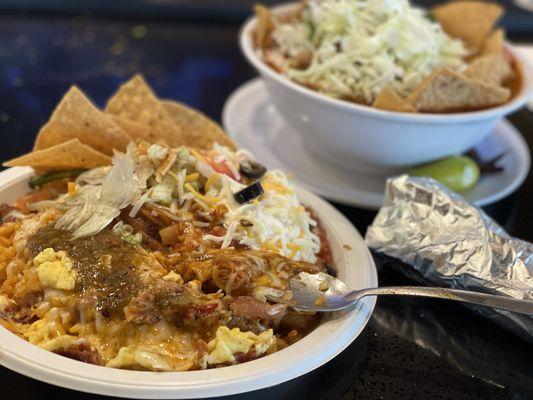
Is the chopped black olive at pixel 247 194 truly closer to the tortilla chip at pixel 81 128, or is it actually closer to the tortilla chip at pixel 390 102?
the tortilla chip at pixel 81 128

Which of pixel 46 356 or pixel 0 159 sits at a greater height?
pixel 46 356

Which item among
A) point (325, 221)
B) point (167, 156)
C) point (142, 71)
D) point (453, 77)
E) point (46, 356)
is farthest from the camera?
point (142, 71)

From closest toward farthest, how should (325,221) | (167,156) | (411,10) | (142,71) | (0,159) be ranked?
(167,156) → (325,221) → (0,159) → (411,10) → (142,71)

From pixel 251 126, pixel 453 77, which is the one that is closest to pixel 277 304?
pixel 453 77

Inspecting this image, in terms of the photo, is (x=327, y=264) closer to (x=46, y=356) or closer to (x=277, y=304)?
(x=277, y=304)

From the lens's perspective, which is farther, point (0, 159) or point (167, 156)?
point (0, 159)

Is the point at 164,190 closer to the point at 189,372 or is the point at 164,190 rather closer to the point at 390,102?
the point at 189,372

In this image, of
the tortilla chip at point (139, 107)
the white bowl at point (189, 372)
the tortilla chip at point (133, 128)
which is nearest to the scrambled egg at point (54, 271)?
the white bowl at point (189, 372)
